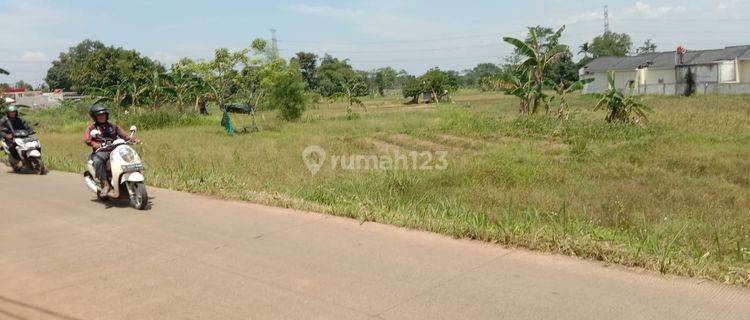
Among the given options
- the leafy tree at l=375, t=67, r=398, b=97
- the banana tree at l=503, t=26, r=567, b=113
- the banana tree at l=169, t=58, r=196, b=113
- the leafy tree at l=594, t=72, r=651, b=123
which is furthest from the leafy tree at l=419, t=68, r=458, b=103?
the leafy tree at l=375, t=67, r=398, b=97

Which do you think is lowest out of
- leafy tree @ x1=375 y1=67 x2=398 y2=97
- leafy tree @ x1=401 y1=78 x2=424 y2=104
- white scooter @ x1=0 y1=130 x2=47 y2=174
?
white scooter @ x1=0 y1=130 x2=47 y2=174

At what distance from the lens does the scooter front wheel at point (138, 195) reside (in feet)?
23.2

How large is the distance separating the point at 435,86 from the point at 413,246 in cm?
4529

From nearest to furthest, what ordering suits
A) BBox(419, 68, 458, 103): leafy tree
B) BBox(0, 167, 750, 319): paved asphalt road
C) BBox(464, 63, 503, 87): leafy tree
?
1. BBox(0, 167, 750, 319): paved asphalt road
2. BBox(419, 68, 458, 103): leafy tree
3. BBox(464, 63, 503, 87): leafy tree

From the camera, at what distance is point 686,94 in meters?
42.0

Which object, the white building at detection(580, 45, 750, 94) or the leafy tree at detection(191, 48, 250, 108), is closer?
the leafy tree at detection(191, 48, 250, 108)

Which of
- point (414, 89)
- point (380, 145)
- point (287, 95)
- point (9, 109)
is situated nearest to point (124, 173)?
point (9, 109)

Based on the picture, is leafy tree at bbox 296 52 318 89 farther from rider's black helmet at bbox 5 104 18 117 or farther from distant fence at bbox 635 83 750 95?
rider's black helmet at bbox 5 104 18 117

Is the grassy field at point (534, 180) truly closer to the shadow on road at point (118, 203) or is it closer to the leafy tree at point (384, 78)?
the shadow on road at point (118, 203)

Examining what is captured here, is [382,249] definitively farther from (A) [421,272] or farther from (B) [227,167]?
(B) [227,167]

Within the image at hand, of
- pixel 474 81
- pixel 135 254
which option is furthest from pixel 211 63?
pixel 474 81

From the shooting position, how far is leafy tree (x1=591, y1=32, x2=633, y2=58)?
73.0m

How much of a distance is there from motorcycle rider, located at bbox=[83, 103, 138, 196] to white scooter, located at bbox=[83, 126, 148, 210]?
50mm

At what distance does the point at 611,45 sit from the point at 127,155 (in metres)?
75.0
